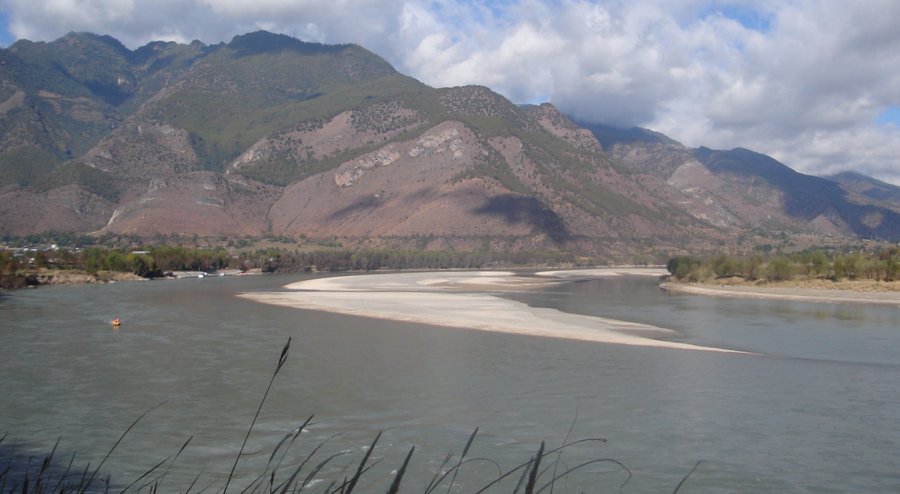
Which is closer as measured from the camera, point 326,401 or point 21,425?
point 21,425

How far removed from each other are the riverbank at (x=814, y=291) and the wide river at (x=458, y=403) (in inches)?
1030

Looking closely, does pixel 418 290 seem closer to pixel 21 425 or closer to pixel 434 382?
pixel 434 382

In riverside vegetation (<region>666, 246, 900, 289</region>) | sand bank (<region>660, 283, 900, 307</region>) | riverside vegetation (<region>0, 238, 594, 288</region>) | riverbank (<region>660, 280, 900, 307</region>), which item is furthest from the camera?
riverside vegetation (<region>0, 238, 594, 288</region>)

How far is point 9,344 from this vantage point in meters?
32.3

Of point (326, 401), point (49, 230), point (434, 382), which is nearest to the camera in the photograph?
point (326, 401)

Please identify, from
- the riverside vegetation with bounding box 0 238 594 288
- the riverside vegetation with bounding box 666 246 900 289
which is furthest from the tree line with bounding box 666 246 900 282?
the riverside vegetation with bounding box 0 238 594 288

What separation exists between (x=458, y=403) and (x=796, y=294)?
59198 millimetres

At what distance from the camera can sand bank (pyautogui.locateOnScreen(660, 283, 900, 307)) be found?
64688 mm

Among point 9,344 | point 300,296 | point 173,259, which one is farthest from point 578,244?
point 9,344

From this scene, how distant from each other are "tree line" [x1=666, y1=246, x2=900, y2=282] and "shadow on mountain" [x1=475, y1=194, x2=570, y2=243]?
82.9m

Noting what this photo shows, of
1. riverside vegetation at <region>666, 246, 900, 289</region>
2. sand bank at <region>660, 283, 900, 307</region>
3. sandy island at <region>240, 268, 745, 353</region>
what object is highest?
riverside vegetation at <region>666, 246, 900, 289</region>

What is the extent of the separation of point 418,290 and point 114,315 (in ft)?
111

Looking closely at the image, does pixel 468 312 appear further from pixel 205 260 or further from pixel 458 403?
pixel 205 260

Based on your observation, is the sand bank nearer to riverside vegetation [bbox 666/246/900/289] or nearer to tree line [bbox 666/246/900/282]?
riverside vegetation [bbox 666/246/900/289]
